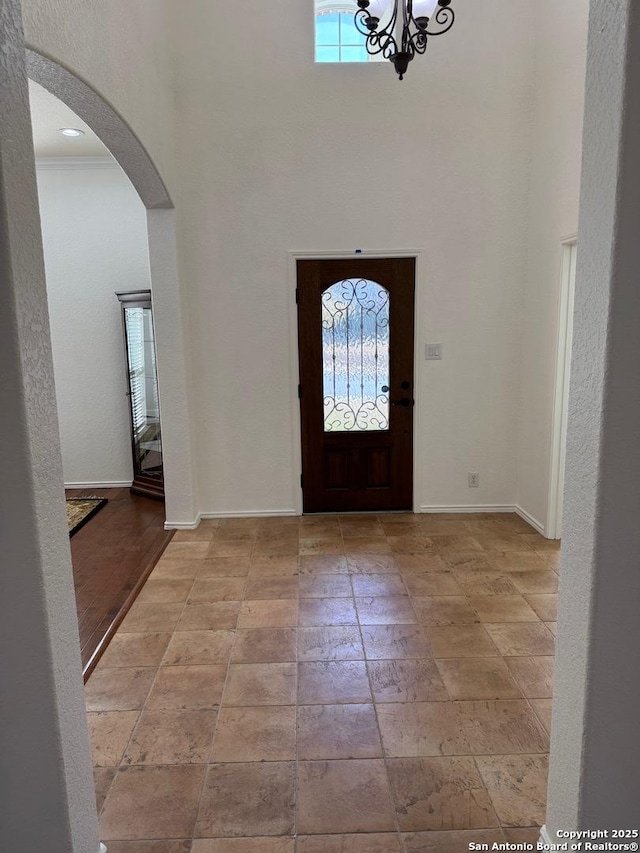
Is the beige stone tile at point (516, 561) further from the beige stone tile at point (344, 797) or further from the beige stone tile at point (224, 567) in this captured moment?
the beige stone tile at point (344, 797)

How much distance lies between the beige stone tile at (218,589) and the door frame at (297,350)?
1.25 meters

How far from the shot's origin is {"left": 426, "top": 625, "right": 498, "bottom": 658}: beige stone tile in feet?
8.68

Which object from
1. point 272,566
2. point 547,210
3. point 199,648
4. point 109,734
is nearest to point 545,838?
point 109,734

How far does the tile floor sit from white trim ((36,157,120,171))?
3.68m

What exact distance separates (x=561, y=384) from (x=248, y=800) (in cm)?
322

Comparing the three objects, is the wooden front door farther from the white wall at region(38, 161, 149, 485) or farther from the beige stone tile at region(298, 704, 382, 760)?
the beige stone tile at region(298, 704, 382, 760)

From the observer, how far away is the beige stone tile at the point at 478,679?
2344mm

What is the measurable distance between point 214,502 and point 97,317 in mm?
2218

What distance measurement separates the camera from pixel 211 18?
4.00 m

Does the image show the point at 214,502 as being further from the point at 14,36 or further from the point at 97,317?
the point at 14,36

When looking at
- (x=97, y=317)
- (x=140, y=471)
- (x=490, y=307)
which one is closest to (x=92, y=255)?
(x=97, y=317)

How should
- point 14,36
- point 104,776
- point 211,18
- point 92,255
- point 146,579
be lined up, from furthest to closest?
point 92,255 → point 211,18 → point 146,579 → point 104,776 → point 14,36

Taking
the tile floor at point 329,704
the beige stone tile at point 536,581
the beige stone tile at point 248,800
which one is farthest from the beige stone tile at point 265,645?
the beige stone tile at point 536,581

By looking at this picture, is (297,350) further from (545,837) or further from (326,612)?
(545,837)
